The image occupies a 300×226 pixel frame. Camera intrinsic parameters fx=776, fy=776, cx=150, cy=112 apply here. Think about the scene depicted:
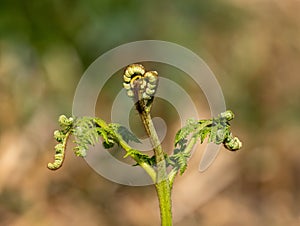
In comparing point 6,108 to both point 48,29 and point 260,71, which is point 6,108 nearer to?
point 48,29

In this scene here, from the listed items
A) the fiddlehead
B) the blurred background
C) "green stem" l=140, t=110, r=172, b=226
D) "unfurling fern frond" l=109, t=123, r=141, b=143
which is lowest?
"green stem" l=140, t=110, r=172, b=226

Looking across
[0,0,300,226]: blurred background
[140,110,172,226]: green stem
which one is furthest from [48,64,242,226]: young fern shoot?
[0,0,300,226]: blurred background

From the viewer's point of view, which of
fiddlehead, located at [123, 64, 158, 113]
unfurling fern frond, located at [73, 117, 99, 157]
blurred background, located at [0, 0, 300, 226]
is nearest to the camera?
fiddlehead, located at [123, 64, 158, 113]

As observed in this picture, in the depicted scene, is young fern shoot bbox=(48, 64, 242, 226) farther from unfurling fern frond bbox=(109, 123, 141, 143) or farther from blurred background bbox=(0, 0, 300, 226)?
blurred background bbox=(0, 0, 300, 226)

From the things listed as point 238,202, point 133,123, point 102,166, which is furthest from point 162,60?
point 238,202

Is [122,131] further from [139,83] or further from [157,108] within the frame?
[157,108]

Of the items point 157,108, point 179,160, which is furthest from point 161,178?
point 157,108

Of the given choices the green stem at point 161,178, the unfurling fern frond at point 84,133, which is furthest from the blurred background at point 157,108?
the green stem at point 161,178
